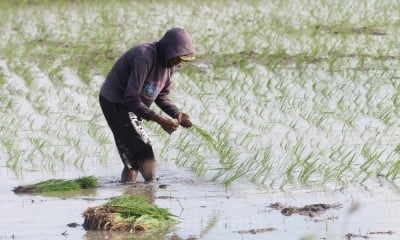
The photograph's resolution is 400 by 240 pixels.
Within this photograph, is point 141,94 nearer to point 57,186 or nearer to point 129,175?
point 129,175

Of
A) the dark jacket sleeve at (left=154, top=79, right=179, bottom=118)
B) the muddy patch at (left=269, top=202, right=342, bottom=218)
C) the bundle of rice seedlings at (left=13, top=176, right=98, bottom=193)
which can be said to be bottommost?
the muddy patch at (left=269, top=202, right=342, bottom=218)

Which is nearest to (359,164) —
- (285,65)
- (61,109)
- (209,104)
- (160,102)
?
(160,102)

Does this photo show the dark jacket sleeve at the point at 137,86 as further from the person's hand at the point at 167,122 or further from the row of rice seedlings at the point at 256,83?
the row of rice seedlings at the point at 256,83

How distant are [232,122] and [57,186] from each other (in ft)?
6.69

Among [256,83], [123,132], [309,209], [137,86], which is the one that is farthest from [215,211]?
[256,83]

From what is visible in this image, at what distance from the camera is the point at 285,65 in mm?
9258

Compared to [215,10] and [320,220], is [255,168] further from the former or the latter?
[215,10]

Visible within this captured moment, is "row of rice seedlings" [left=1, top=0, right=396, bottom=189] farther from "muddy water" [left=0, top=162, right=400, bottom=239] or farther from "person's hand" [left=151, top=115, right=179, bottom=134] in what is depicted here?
"person's hand" [left=151, top=115, right=179, bottom=134]

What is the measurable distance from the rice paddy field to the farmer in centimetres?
17

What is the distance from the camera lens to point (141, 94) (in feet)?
17.6

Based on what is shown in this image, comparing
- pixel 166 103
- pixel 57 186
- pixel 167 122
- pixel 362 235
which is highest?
pixel 166 103

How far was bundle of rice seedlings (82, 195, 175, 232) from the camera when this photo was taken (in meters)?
4.40

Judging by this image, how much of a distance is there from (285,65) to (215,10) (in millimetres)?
3905

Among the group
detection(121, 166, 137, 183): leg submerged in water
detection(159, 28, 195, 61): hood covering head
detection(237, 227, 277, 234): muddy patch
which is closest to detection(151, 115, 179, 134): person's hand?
detection(159, 28, 195, 61): hood covering head
